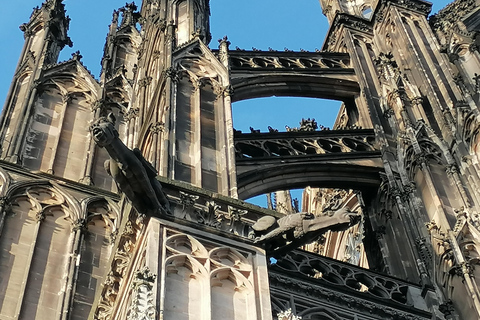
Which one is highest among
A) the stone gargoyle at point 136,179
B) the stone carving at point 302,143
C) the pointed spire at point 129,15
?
the pointed spire at point 129,15

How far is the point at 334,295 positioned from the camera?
14.3 meters

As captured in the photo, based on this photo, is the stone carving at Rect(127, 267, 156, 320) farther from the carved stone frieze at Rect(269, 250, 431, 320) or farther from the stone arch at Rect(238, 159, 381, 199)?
the stone arch at Rect(238, 159, 381, 199)

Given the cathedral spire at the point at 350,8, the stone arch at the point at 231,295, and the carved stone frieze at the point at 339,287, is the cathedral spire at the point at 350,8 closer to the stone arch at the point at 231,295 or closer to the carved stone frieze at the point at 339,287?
the carved stone frieze at the point at 339,287

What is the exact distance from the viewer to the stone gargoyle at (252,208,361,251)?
1135cm

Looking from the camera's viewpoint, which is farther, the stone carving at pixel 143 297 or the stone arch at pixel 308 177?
the stone arch at pixel 308 177

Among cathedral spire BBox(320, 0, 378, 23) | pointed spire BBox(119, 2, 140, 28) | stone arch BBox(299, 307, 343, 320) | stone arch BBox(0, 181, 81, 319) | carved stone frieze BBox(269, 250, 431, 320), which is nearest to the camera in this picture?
stone arch BBox(0, 181, 81, 319)

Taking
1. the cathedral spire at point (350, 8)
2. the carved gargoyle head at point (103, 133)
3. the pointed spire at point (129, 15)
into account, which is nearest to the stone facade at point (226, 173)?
the pointed spire at point (129, 15)

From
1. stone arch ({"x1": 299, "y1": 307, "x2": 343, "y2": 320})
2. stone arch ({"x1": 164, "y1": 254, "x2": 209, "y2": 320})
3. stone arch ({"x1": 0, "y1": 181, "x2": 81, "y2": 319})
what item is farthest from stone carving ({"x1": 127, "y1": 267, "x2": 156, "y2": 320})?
stone arch ({"x1": 299, "y1": 307, "x2": 343, "y2": 320})

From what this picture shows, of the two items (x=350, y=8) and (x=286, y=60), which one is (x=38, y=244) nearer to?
(x=286, y=60)

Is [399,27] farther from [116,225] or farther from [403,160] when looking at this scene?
[116,225]

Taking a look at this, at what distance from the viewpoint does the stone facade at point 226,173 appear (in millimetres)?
11062

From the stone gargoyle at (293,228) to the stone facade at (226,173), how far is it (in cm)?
4

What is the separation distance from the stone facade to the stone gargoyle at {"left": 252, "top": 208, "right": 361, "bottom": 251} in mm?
38

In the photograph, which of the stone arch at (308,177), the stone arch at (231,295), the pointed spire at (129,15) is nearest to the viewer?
the stone arch at (231,295)
